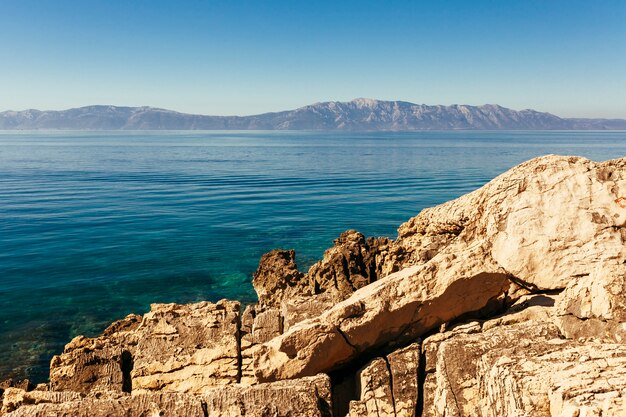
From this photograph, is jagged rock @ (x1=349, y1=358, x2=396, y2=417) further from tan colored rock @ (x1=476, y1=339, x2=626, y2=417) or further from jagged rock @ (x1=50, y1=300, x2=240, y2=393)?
jagged rock @ (x1=50, y1=300, x2=240, y2=393)

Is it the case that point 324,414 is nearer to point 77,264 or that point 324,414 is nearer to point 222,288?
point 222,288

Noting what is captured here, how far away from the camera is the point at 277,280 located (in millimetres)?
18438

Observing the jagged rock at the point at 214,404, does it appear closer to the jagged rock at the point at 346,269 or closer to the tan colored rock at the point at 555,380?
the tan colored rock at the point at 555,380

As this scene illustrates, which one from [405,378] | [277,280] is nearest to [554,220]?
[405,378]

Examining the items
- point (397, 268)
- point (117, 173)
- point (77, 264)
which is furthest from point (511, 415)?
point (117, 173)

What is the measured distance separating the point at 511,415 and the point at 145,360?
6.12 metres

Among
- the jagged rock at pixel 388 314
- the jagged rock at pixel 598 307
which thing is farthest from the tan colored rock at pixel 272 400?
the jagged rock at pixel 598 307

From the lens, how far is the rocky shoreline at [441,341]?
6158 millimetres

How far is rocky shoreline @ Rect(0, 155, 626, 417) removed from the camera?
6.16 metres

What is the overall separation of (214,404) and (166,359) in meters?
1.96

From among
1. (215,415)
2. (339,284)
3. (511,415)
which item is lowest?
(339,284)

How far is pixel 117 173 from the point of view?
209ft

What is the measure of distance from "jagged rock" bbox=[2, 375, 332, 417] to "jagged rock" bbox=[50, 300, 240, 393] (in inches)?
37.7

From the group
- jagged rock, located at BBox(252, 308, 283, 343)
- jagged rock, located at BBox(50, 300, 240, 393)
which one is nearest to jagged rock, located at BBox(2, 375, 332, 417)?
jagged rock, located at BBox(50, 300, 240, 393)
